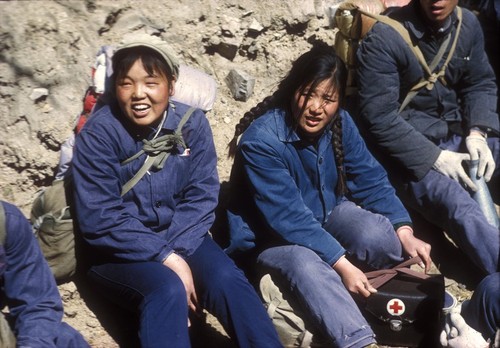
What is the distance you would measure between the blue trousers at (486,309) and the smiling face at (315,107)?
1.26 meters

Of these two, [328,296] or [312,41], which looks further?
[312,41]

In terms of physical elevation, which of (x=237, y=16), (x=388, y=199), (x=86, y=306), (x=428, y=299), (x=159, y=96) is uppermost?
(x=237, y=16)

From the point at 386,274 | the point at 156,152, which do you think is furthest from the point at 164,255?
the point at 386,274

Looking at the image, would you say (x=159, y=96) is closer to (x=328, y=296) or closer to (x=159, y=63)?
(x=159, y=63)

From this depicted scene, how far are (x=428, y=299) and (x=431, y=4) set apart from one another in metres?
1.90

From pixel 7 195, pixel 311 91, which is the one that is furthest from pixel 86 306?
pixel 311 91

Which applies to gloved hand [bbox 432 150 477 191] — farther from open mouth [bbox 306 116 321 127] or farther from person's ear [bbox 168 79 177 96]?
person's ear [bbox 168 79 177 96]

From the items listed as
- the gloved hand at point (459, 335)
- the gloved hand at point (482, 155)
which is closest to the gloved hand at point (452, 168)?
the gloved hand at point (482, 155)

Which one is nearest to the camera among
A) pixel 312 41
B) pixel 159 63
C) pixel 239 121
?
pixel 159 63

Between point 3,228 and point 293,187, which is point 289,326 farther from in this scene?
point 3,228

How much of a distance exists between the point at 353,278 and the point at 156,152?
128 centimetres

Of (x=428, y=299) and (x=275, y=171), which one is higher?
(x=275, y=171)

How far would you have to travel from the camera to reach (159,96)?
13.0 feet

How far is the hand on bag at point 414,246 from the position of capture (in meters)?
4.40
